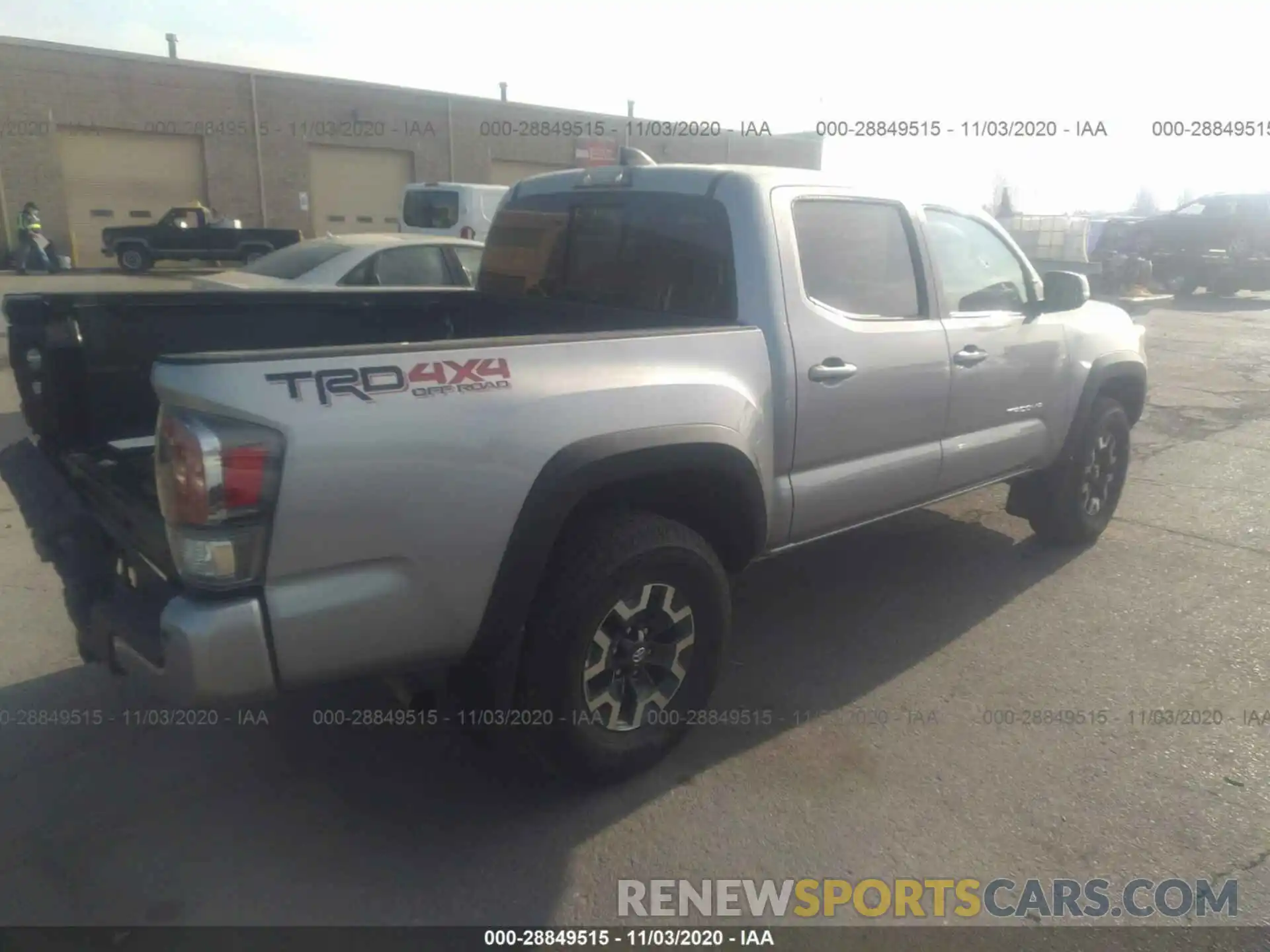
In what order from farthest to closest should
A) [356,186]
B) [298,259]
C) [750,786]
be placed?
[356,186] < [298,259] < [750,786]

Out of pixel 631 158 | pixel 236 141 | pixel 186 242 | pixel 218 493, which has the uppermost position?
pixel 236 141

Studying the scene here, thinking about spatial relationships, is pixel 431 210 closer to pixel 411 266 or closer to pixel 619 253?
pixel 411 266

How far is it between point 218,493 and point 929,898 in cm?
227

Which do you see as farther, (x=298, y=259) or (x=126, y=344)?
(x=298, y=259)

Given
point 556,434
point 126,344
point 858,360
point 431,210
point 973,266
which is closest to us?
point 556,434

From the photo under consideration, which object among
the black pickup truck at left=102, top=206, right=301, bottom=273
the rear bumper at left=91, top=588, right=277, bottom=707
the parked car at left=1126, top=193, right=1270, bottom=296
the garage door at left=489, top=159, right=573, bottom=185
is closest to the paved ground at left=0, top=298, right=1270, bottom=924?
the rear bumper at left=91, top=588, right=277, bottom=707

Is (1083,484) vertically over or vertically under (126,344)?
under

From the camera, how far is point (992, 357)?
4492mm

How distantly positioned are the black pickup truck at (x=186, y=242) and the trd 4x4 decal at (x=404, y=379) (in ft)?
68.7

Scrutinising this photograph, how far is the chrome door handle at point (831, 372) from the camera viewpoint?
11.9 ft

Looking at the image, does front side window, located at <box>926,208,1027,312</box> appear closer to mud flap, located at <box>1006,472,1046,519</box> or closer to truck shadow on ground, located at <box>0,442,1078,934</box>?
mud flap, located at <box>1006,472,1046,519</box>

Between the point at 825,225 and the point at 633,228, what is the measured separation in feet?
2.56

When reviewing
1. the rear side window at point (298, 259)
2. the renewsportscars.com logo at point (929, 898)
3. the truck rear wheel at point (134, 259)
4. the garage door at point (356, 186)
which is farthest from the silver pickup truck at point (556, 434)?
the garage door at point (356, 186)

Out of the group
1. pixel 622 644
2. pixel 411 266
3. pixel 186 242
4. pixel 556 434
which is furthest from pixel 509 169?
pixel 556 434
